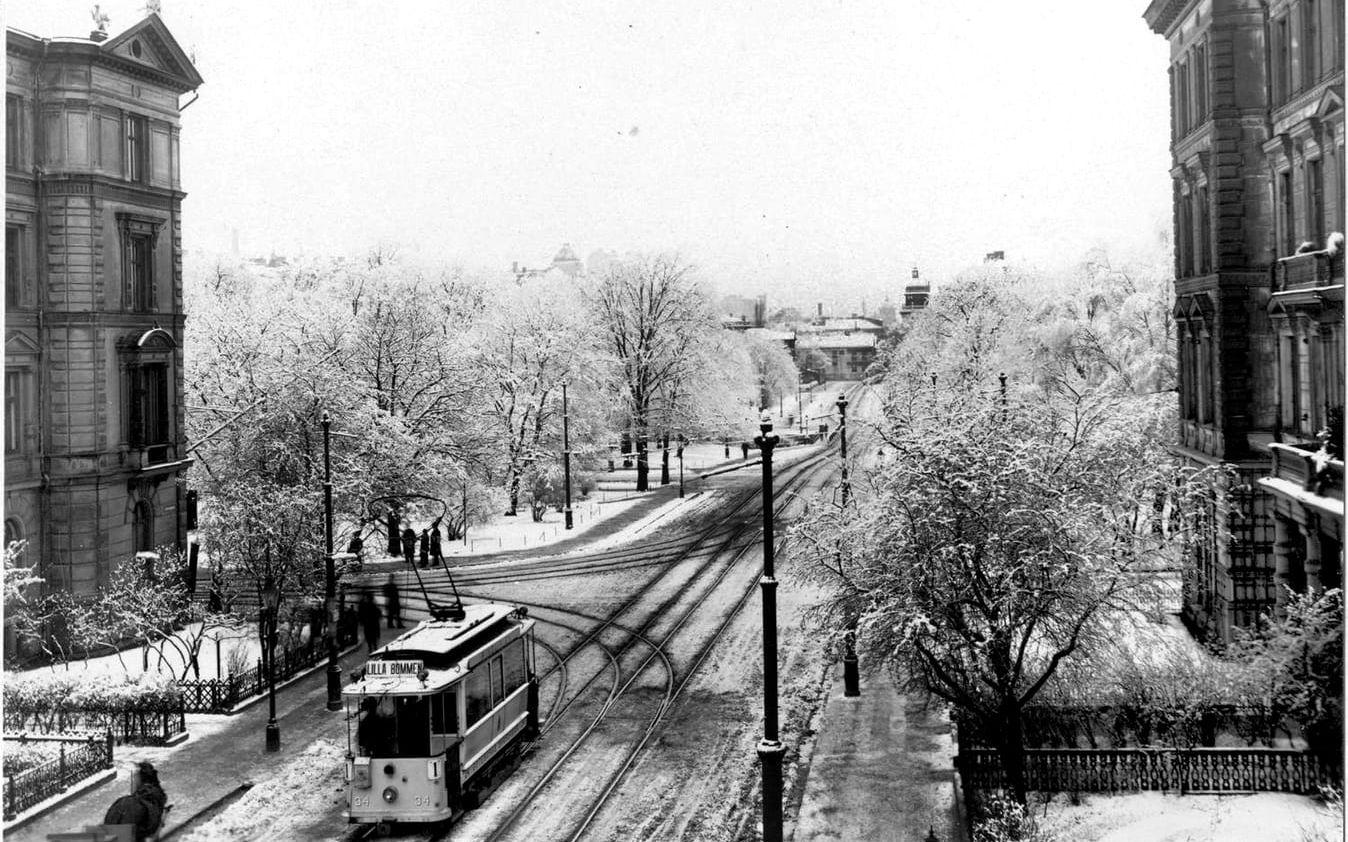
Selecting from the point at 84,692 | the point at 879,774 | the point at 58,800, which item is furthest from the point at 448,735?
the point at 84,692

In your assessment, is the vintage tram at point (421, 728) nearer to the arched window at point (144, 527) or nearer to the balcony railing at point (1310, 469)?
the arched window at point (144, 527)

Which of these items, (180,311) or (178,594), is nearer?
(178,594)

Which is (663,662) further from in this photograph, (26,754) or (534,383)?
(534,383)

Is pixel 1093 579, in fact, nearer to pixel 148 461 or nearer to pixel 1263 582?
pixel 1263 582

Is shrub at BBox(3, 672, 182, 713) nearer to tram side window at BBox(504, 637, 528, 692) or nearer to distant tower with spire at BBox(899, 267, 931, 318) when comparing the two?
tram side window at BBox(504, 637, 528, 692)

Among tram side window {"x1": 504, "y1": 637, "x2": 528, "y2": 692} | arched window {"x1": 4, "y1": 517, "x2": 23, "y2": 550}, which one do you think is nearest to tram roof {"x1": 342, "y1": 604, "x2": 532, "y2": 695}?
tram side window {"x1": 504, "y1": 637, "x2": 528, "y2": 692}

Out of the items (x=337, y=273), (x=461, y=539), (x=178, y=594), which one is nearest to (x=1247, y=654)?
(x=178, y=594)
